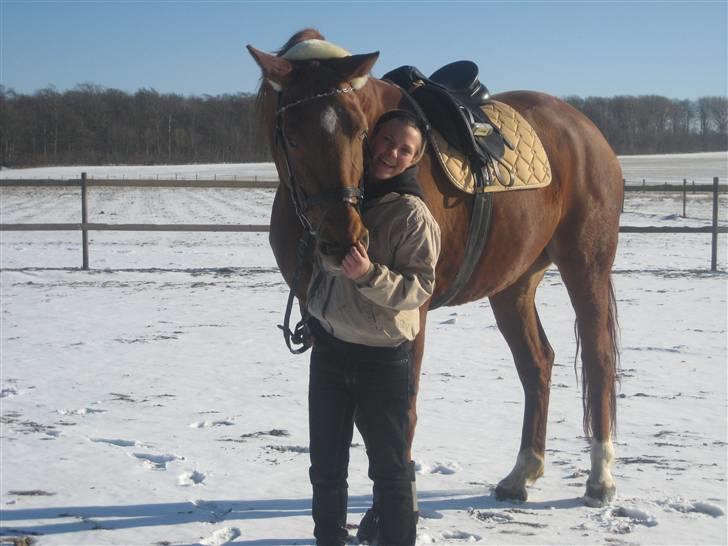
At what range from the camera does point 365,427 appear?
2750 mm

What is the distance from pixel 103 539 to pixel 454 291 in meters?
1.64

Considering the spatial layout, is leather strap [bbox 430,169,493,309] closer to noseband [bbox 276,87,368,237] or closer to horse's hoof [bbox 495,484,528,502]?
noseband [bbox 276,87,368,237]

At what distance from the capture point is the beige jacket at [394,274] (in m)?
2.54

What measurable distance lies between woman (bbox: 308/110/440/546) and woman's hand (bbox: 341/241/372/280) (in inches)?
3.7

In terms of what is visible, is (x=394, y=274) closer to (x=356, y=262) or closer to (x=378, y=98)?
(x=356, y=262)

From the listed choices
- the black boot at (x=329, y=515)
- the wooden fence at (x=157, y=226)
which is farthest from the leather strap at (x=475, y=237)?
the wooden fence at (x=157, y=226)

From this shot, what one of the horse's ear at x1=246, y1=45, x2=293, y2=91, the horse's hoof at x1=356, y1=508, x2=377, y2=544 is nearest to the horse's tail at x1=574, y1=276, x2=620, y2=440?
the horse's hoof at x1=356, y1=508, x2=377, y2=544

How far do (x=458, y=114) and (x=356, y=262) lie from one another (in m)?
1.12

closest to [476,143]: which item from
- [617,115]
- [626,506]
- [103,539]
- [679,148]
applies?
[626,506]

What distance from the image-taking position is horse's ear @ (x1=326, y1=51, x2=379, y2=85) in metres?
2.52

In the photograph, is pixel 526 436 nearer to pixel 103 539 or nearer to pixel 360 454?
pixel 360 454

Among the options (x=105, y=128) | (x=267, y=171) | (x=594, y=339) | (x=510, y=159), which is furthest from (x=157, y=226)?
(x=105, y=128)

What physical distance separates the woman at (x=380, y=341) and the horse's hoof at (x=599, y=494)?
1.17 m

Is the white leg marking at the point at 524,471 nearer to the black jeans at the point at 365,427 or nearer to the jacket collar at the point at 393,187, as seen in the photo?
the black jeans at the point at 365,427
